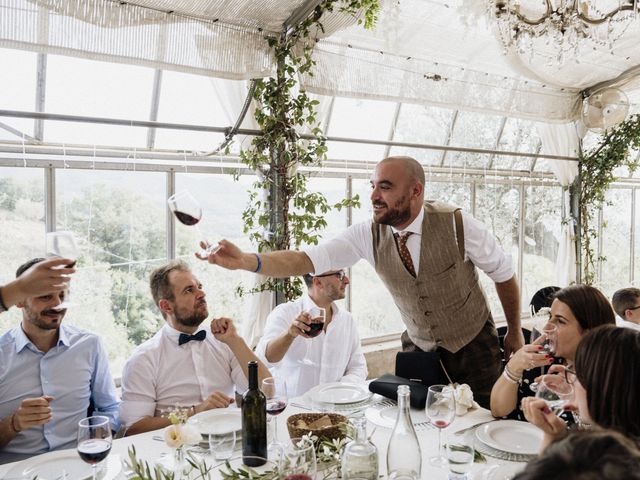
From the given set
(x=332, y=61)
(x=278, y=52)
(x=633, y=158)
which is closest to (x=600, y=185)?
(x=633, y=158)

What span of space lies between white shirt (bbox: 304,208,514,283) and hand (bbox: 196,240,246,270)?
475 mm

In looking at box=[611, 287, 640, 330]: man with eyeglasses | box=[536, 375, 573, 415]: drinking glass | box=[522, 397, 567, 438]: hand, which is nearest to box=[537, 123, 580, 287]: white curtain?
box=[611, 287, 640, 330]: man with eyeglasses

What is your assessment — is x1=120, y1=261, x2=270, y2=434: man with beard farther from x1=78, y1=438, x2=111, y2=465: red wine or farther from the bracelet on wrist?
x1=78, y1=438, x2=111, y2=465: red wine

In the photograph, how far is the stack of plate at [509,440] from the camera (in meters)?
1.60

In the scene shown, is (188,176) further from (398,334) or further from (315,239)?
(398,334)

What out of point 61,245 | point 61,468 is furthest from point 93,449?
point 61,245

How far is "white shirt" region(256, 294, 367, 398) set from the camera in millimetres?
2961

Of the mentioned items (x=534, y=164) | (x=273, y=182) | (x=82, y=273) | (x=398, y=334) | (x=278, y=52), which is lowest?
(x=398, y=334)

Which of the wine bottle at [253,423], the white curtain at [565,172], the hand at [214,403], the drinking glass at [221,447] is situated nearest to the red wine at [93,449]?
the drinking glass at [221,447]

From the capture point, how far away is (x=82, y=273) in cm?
373

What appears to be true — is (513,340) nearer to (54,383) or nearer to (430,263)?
(430,263)

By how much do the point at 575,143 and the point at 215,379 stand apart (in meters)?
5.55

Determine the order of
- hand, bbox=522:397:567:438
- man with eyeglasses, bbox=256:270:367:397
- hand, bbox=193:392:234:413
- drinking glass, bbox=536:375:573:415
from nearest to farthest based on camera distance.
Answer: hand, bbox=522:397:567:438 < drinking glass, bbox=536:375:573:415 < hand, bbox=193:392:234:413 < man with eyeglasses, bbox=256:270:367:397

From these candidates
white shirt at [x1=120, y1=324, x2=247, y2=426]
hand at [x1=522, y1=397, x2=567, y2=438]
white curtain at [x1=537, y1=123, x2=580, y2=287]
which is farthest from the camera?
white curtain at [x1=537, y1=123, x2=580, y2=287]
